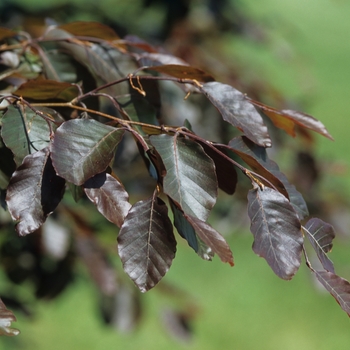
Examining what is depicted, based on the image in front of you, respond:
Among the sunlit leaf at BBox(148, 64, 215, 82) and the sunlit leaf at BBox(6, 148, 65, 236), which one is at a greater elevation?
the sunlit leaf at BBox(148, 64, 215, 82)

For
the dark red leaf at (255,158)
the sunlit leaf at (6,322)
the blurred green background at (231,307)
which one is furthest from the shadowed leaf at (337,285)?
the blurred green background at (231,307)

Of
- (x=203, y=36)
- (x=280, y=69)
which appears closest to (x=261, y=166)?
(x=203, y=36)

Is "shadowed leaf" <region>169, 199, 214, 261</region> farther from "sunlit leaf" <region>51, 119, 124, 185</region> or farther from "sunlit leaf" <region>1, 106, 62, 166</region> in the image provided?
"sunlit leaf" <region>1, 106, 62, 166</region>

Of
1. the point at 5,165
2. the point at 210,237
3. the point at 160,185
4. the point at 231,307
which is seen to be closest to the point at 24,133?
the point at 5,165

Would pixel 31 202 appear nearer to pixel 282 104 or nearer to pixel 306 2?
pixel 282 104

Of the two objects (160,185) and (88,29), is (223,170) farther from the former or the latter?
(88,29)

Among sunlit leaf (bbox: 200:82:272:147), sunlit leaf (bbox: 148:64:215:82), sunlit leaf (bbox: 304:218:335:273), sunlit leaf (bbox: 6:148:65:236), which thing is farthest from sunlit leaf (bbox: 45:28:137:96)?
sunlit leaf (bbox: 304:218:335:273)

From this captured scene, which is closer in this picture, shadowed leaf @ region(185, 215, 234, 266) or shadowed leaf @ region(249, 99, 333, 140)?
shadowed leaf @ region(185, 215, 234, 266)
